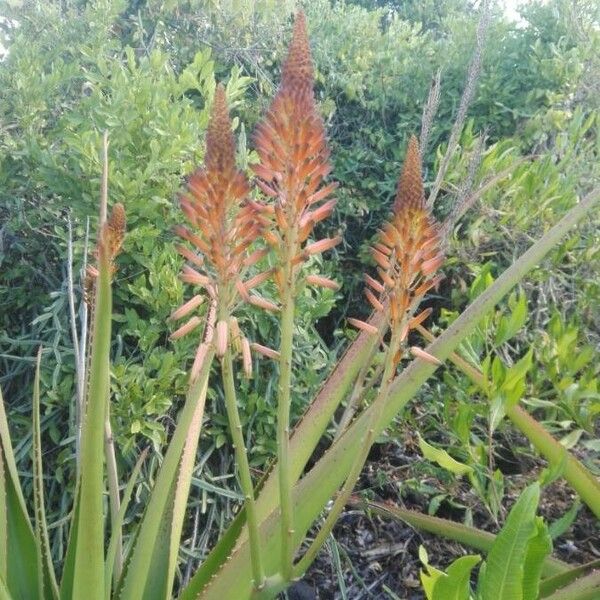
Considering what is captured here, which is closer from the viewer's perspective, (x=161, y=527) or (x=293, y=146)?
(x=293, y=146)

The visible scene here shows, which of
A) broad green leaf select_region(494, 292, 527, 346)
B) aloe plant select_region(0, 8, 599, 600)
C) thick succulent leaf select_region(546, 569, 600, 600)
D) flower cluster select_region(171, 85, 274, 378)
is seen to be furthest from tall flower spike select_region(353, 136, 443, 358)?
broad green leaf select_region(494, 292, 527, 346)

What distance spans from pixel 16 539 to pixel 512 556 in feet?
1.99

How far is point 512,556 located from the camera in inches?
23.2

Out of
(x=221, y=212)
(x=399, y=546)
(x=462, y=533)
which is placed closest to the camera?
(x=221, y=212)

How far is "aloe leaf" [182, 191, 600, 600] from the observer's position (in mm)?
758

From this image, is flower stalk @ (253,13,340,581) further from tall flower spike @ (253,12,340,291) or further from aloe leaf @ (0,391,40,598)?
aloe leaf @ (0,391,40,598)

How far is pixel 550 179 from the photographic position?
178cm

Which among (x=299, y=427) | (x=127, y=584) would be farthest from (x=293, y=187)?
(x=127, y=584)

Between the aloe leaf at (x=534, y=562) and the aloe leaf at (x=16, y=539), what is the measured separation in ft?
1.86

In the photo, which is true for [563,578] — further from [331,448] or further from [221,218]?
[221,218]

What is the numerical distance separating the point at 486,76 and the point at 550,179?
2.35ft

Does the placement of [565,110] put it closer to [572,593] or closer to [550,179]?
[550,179]

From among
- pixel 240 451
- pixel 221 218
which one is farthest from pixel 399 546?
pixel 221 218

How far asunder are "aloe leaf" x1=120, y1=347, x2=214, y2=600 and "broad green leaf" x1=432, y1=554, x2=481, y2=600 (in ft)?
0.90
